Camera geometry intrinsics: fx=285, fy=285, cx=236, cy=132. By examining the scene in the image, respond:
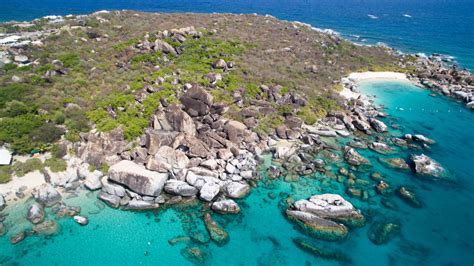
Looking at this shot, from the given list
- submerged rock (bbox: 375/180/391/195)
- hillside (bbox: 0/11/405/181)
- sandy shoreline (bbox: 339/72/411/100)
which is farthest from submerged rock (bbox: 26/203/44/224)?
sandy shoreline (bbox: 339/72/411/100)

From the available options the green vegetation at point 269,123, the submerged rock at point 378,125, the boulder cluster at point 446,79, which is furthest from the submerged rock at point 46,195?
the boulder cluster at point 446,79

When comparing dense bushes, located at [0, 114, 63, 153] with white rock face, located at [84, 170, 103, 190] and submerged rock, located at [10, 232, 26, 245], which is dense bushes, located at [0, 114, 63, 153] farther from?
submerged rock, located at [10, 232, 26, 245]

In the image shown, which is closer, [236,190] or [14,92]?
[236,190]

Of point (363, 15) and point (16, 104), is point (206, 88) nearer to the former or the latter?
point (16, 104)

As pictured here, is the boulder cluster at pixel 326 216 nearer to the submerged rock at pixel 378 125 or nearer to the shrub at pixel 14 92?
the submerged rock at pixel 378 125

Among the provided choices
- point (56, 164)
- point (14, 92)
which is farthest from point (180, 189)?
point (14, 92)

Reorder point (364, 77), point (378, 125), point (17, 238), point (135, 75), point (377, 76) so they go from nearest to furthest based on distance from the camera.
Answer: point (17, 238) → point (378, 125) → point (135, 75) → point (364, 77) → point (377, 76)

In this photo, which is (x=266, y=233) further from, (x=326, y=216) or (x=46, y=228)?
(x=46, y=228)
